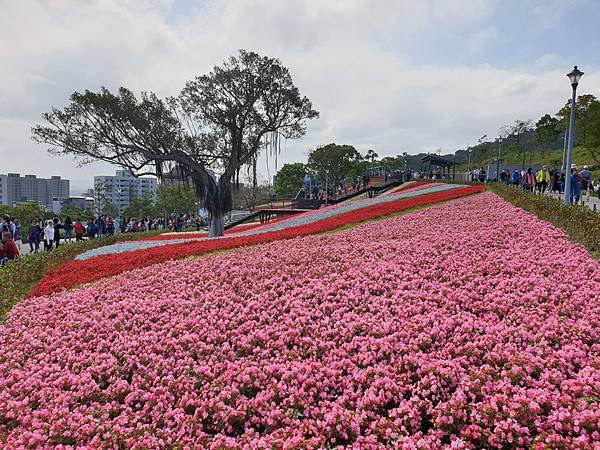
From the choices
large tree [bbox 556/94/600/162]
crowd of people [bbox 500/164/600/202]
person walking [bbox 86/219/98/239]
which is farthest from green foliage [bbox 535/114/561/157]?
person walking [bbox 86/219/98/239]

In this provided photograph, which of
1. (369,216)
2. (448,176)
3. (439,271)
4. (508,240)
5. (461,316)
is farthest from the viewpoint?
(448,176)

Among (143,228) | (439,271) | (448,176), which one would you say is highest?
(448,176)

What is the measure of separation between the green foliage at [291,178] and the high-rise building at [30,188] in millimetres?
94731

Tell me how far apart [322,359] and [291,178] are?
81168 mm

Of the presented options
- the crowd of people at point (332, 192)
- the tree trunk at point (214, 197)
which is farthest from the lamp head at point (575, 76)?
the crowd of people at point (332, 192)

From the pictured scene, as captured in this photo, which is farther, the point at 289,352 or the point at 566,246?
the point at 566,246

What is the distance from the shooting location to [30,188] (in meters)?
168

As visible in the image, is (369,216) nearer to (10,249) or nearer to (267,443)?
(10,249)

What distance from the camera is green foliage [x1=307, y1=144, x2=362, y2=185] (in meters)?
76.2

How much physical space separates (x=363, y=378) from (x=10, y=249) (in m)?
15.1

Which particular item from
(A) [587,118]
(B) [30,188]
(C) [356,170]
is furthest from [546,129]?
(B) [30,188]

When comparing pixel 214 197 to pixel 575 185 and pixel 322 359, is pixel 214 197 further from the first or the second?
pixel 322 359

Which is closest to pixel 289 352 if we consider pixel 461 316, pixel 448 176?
pixel 461 316

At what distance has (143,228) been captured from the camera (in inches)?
1417
